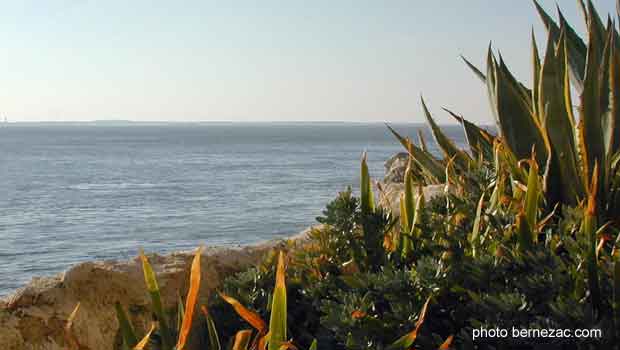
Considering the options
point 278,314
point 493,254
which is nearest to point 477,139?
point 493,254

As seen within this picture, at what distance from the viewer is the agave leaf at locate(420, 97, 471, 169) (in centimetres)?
481

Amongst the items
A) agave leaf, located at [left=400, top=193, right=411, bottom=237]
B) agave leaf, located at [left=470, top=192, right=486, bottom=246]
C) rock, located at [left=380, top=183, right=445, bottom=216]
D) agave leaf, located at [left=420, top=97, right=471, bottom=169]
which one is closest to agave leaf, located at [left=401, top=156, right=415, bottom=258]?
agave leaf, located at [left=400, top=193, right=411, bottom=237]

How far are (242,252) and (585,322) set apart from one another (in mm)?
1693

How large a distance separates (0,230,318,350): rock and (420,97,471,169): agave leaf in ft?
7.26

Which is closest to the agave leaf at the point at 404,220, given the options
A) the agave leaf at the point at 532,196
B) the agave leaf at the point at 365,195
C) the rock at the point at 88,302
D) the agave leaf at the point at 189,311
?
the agave leaf at the point at 365,195

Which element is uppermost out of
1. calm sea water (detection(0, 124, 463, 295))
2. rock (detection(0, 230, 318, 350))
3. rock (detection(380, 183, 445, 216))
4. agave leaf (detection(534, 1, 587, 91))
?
agave leaf (detection(534, 1, 587, 91))

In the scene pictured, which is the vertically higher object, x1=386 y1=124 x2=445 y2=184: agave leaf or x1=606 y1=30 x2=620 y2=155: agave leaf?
x1=606 y1=30 x2=620 y2=155: agave leaf

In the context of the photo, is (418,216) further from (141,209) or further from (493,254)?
(141,209)

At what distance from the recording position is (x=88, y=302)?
118 inches

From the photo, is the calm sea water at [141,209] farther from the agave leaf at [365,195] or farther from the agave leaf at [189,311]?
the agave leaf at [189,311]

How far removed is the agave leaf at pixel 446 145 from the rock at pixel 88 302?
2.21 m

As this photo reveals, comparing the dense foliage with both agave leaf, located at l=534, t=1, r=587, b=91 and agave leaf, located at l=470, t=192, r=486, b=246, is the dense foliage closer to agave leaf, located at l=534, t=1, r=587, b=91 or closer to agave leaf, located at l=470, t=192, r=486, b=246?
agave leaf, located at l=470, t=192, r=486, b=246

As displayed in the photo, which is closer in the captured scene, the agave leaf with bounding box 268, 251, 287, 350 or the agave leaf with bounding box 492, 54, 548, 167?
the agave leaf with bounding box 268, 251, 287, 350

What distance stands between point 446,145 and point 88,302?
2848mm
